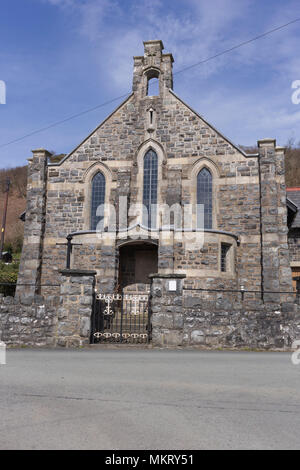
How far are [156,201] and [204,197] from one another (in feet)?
7.48

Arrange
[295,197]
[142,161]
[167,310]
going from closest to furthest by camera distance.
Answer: [167,310], [142,161], [295,197]

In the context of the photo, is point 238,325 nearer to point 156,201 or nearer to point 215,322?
point 215,322

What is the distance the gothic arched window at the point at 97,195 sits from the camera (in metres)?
19.8

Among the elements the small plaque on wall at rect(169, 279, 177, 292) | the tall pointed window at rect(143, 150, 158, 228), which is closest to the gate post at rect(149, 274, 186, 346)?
the small plaque on wall at rect(169, 279, 177, 292)

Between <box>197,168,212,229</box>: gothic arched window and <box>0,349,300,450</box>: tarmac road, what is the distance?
10768 millimetres

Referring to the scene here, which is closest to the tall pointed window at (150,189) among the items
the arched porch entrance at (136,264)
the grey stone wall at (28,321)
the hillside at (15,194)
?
the arched porch entrance at (136,264)

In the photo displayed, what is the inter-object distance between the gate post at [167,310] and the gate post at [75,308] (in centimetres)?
175

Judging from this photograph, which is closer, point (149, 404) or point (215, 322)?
point (149, 404)

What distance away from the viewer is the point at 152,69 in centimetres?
2141

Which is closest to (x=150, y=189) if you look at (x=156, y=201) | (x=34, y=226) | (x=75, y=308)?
(x=156, y=201)

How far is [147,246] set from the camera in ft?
62.1

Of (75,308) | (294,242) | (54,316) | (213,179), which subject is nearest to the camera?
(75,308)

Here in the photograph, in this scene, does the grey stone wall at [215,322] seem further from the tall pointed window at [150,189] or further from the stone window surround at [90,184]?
the stone window surround at [90,184]
